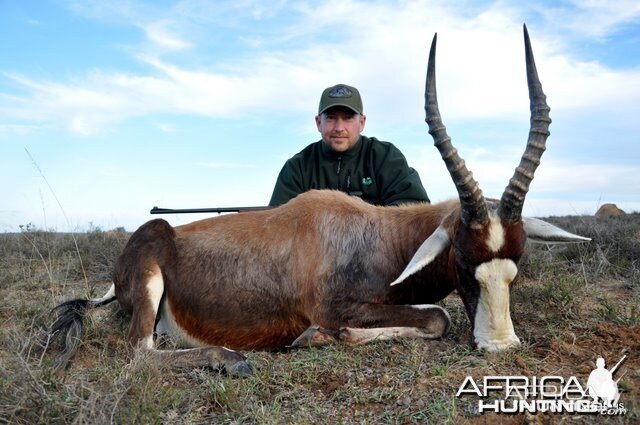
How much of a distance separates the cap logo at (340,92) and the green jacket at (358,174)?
2.19 ft

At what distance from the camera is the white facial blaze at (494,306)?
4.09 metres

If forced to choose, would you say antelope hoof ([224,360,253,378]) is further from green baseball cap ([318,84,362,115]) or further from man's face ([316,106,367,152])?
green baseball cap ([318,84,362,115])

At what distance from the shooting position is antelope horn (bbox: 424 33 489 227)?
4.23m

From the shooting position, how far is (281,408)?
3.50 m

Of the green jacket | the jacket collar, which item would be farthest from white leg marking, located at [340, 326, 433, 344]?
the jacket collar

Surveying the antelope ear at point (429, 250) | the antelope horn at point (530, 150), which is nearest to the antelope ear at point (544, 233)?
the antelope horn at point (530, 150)

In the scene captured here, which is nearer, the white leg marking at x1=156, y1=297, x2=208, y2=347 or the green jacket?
the white leg marking at x1=156, y1=297, x2=208, y2=347

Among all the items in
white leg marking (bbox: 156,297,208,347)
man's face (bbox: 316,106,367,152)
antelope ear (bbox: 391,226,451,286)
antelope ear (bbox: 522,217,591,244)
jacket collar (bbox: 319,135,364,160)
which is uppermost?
man's face (bbox: 316,106,367,152)

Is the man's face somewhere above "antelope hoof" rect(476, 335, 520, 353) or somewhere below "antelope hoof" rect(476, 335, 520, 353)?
above

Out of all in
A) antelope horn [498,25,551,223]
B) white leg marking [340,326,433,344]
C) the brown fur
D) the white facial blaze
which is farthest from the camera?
the brown fur

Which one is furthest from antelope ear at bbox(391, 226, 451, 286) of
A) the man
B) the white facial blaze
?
the man

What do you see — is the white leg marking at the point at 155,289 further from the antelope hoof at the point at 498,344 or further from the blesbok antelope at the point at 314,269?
the antelope hoof at the point at 498,344

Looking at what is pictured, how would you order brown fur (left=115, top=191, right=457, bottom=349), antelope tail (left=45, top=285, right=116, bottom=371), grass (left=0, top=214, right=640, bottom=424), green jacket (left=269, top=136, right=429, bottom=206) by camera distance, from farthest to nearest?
green jacket (left=269, top=136, right=429, bottom=206) < brown fur (left=115, top=191, right=457, bottom=349) < antelope tail (left=45, top=285, right=116, bottom=371) < grass (left=0, top=214, right=640, bottom=424)

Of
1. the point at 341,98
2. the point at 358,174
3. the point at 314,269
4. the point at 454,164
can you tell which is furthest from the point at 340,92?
the point at 454,164
